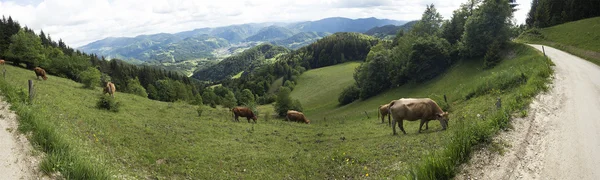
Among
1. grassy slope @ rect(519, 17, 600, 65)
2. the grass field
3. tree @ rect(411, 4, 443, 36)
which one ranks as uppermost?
tree @ rect(411, 4, 443, 36)

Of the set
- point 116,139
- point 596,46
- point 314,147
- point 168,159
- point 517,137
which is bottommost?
point 314,147

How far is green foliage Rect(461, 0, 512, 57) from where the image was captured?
140 feet

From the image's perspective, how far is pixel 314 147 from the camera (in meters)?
22.6

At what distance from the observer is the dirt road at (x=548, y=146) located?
8656 mm

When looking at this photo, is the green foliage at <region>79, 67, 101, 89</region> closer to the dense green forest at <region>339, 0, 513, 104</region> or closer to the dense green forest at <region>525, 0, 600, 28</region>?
the dense green forest at <region>339, 0, 513, 104</region>

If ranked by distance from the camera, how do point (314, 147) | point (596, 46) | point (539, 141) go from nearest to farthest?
point (539, 141), point (314, 147), point (596, 46)

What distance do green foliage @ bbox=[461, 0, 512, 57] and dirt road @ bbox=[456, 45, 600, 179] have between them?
30.7 m

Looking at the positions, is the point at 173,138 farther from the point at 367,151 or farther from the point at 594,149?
the point at 594,149

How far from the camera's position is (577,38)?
46.2 meters

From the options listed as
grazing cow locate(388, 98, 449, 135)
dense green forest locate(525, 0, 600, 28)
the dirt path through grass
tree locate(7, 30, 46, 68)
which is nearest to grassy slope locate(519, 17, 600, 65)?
dense green forest locate(525, 0, 600, 28)

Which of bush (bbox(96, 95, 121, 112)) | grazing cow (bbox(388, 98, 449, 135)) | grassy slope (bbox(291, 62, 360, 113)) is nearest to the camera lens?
grazing cow (bbox(388, 98, 449, 135))

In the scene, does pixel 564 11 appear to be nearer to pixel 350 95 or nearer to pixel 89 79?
pixel 350 95

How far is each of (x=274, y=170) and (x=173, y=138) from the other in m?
8.09

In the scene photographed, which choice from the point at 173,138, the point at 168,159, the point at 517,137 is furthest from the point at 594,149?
the point at 173,138
